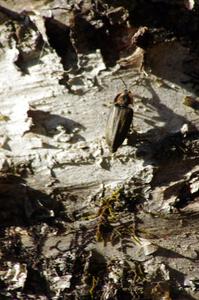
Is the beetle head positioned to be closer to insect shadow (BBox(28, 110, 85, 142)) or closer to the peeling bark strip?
the peeling bark strip

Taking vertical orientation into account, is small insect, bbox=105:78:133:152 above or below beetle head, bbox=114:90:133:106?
below

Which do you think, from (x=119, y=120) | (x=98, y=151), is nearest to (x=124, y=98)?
(x=119, y=120)

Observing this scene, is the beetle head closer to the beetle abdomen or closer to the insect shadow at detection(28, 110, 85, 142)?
the beetle abdomen

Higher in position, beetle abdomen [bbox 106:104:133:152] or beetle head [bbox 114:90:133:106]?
beetle head [bbox 114:90:133:106]

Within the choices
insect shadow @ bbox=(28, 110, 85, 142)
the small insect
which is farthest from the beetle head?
insect shadow @ bbox=(28, 110, 85, 142)

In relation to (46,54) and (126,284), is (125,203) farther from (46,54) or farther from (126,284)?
(46,54)

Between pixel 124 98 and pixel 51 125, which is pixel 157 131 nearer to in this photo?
pixel 124 98

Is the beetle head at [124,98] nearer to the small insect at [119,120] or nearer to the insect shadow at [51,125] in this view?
the small insect at [119,120]

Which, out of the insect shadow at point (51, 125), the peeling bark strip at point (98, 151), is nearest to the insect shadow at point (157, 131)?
the peeling bark strip at point (98, 151)

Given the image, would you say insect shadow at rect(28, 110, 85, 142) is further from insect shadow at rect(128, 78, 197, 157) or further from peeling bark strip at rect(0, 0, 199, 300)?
insect shadow at rect(128, 78, 197, 157)
